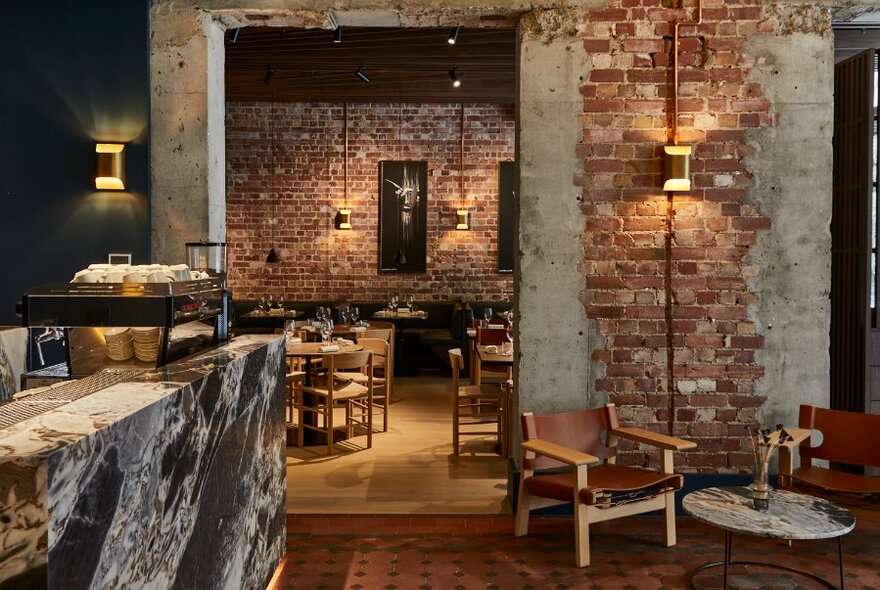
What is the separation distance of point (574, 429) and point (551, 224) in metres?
1.22

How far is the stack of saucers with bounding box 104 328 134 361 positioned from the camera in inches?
123

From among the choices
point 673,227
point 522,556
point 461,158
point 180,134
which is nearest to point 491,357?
point 673,227

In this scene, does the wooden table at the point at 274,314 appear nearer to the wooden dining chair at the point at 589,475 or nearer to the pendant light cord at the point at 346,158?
the pendant light cord at the point at 346,158

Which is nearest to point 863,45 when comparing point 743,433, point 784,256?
point 784,256

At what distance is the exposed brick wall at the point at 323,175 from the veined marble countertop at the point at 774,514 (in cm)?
750

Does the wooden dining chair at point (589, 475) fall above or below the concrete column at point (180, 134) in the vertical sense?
below

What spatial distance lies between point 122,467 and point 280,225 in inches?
352

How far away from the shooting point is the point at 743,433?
15.4 feet

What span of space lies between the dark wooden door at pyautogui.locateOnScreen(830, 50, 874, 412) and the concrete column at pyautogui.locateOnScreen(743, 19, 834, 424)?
2.26 feet

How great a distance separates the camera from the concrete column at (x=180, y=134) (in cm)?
467

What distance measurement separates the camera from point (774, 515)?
10.9ft

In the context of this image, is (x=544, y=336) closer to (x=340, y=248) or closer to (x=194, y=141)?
(x=194, y=141)

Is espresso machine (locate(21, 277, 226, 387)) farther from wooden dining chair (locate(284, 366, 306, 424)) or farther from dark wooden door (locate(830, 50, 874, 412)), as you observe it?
dark wooden door (locate(830, 50, 874, 412))

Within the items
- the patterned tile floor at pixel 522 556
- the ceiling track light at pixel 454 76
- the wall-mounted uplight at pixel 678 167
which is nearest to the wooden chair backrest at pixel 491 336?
the patterned tile floor at pixel 522 556
